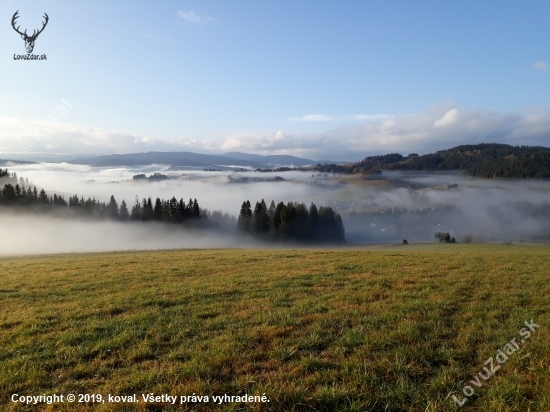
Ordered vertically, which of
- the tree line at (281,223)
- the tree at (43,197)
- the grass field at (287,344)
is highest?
the grass field at (287,344)

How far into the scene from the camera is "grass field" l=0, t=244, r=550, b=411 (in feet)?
18.1

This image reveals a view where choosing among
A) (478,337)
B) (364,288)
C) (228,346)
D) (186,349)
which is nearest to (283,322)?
(228,346)

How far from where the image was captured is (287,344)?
7617mm

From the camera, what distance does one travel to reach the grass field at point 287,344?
217 inches

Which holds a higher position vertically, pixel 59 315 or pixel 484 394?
pixel 484 394

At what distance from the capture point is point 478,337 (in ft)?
25.6

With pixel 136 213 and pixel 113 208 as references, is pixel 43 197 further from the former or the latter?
pixel 136 213

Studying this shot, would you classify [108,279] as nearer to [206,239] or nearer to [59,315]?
[59,315]

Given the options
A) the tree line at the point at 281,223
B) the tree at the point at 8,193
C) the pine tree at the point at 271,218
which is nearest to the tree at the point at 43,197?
the tree at the point at 8,193

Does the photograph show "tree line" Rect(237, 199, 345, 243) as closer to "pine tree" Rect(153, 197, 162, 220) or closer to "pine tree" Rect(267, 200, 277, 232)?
"pine tree" Rect(267, 200, 277, 232)

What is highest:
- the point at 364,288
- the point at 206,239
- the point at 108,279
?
the point at 364,288

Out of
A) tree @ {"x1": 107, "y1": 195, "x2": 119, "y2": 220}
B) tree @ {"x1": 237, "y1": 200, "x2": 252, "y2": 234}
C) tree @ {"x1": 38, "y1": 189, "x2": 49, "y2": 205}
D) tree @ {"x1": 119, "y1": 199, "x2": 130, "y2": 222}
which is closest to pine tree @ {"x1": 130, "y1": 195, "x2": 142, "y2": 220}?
tree @ {"x1": 119, "y1": 199, "x2": 130, "y2": 222}

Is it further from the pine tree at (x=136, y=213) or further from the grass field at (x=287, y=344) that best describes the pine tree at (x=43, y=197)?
the grass field at (x=287, y=344)

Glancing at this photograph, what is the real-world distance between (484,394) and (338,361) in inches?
99.2
